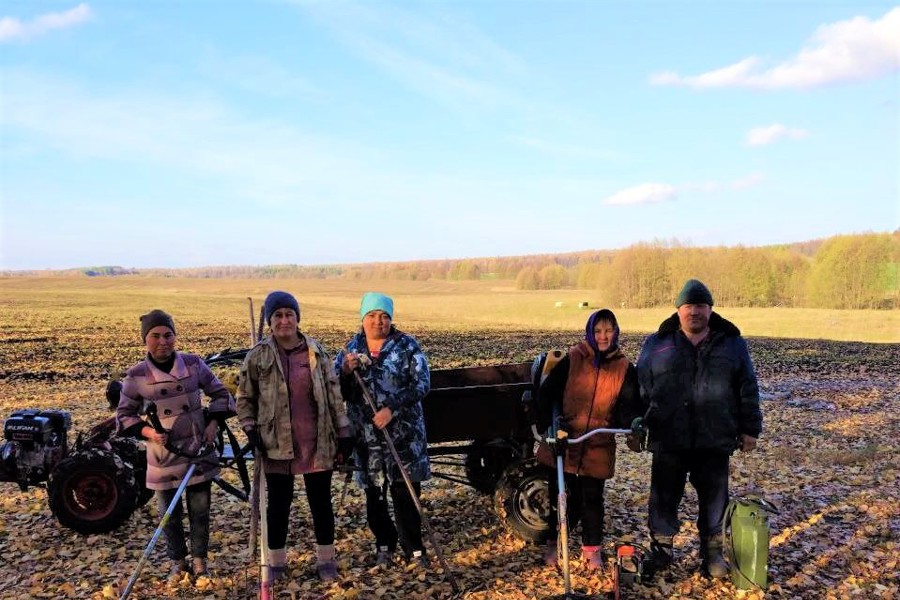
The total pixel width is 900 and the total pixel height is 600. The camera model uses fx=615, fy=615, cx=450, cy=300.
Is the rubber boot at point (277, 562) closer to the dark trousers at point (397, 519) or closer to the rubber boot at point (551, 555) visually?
the dark trousers at point (397, 519)

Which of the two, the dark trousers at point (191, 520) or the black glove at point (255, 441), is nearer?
the black glove at point (255, 441)

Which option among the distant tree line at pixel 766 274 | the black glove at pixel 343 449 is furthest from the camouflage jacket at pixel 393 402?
the distant tree line at pixel 766 274

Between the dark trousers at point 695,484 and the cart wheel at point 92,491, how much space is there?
4.60 meters

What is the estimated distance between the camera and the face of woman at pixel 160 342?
447 cm

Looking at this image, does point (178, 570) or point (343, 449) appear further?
point (178, 570)

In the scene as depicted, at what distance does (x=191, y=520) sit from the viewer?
15.6 feet

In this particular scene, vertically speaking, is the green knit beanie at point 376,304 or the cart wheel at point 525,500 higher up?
the green knit beanie at point 376,304

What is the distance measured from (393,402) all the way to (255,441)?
1024mm

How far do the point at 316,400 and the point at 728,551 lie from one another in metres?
3.36

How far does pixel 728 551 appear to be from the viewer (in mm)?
4750

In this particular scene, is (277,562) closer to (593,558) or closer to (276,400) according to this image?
(276,400)

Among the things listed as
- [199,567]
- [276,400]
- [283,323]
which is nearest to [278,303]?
[283,323]

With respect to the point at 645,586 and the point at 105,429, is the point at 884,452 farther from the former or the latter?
the point at 105,429

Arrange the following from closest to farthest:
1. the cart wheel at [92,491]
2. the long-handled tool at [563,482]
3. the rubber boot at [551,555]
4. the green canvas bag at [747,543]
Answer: the long-handled tool at [563,482]
the green canvas bag at [747,543]
the rubber boot at [551,555]
the cart wheel at [92,491]
